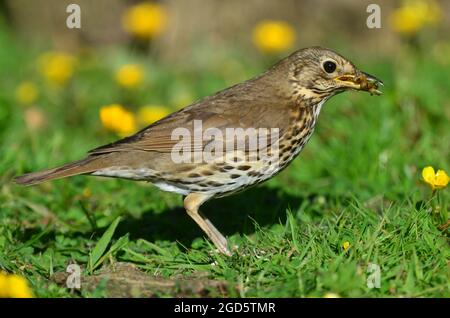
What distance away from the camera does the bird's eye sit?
20.3 feet

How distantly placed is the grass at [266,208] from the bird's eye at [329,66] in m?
1.07

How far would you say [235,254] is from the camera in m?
5.55

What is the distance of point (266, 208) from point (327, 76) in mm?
1383

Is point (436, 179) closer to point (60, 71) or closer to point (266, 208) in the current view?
point (266, 208)

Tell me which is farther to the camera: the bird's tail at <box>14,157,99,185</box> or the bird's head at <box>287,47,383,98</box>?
the bird's head at <box>287,47,383,98</box>

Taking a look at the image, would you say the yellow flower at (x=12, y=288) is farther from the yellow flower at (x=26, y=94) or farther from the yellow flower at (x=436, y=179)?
the yellow flower at (x=26, y=94)

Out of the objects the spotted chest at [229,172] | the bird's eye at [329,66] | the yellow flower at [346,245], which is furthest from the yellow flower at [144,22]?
the yellow flower at [346,245]

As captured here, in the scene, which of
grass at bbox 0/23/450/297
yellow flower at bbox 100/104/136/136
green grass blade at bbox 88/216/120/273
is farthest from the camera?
yellow flower at bbox 100/104/136/136

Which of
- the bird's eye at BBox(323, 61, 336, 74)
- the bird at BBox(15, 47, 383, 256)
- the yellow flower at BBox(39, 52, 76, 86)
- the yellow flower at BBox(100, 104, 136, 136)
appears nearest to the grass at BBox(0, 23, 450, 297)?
the yellow flower at BBox(39, 52, 76, 86)

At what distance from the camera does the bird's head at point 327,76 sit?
6.20 meters

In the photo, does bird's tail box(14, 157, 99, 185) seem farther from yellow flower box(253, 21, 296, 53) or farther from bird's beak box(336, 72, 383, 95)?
yellow flower box(253, 21, 296, 53)

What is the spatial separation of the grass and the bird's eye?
1.07m
